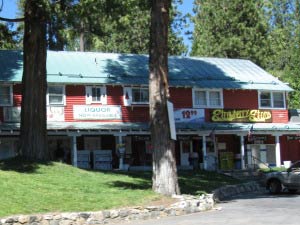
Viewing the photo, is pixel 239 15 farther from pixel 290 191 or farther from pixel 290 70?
pixel 290 191

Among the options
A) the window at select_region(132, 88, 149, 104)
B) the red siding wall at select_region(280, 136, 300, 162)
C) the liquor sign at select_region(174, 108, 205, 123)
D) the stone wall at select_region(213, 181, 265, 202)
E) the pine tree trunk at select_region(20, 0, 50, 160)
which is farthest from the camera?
the red siding wall at select_region(280, 136, 300, 162)

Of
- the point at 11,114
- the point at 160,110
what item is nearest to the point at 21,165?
the point at 160,110

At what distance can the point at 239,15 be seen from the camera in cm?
5238

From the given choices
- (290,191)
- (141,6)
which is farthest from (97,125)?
(290,191)

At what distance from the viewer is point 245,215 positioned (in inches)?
608

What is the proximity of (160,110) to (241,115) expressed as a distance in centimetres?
1961

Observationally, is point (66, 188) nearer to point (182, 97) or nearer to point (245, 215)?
point (245, 215)

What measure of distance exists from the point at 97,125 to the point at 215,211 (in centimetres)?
1623

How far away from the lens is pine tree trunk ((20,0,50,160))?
22750 millimetres

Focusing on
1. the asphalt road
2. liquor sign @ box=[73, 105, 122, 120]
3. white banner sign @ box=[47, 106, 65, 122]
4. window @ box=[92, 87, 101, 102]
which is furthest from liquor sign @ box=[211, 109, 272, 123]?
the asphalt road

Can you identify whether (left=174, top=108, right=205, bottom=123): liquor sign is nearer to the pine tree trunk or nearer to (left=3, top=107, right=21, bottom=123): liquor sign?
(left=3, top=107, right=21, bottom=123): liquor sign

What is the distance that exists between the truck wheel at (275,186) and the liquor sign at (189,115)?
Result: 39.4 feet

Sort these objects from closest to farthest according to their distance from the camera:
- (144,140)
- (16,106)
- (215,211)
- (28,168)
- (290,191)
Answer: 1. (215,211)
2. (28,168)
3. (290,191)
4. (16,106)
5. (144,140)

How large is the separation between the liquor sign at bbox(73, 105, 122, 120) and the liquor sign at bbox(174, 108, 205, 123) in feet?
12.1
